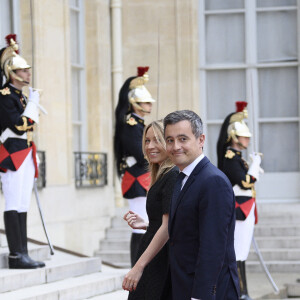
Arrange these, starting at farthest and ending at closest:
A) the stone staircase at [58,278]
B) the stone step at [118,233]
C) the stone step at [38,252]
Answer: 1. the stone step at [118,233]
2. the stone step at [38,252]
3. the stone staircase at [58,278]

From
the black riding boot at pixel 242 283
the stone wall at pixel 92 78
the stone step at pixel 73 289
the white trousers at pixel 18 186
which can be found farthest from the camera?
the stone wall at pixel 92 78

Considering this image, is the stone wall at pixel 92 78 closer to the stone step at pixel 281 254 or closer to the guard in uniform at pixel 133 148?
the guard in uniform at pixel 133 148

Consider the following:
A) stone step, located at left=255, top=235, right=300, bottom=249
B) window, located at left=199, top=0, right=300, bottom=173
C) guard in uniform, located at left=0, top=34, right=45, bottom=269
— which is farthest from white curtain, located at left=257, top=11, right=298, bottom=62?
guard in uniform, located at left=0, top=34, right=45, bottom=269

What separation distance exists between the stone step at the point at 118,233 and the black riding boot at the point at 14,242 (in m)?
4.01

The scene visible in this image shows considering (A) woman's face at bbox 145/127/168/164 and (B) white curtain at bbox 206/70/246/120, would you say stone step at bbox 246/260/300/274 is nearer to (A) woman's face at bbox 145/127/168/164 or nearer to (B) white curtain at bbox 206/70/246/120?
(B) white curtain at bbox 206/70/246/120

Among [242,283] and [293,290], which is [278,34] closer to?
[293,290]

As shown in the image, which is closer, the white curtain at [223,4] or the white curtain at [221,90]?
the white curtain at [223,4]

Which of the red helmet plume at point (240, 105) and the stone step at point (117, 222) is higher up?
the red helmet plume at point (240, 105)

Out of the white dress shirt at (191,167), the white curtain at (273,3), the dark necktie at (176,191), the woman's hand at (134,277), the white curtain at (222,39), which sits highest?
the white curtain at (273,3)

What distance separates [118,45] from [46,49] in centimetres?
187

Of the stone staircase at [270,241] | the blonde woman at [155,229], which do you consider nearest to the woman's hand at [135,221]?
the blonde woman at [155,229]

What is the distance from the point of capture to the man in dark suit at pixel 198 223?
11.5 feet

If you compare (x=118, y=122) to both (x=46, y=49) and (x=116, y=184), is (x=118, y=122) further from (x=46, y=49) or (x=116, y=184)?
(x=116, y=184)

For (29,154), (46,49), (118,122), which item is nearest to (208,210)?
(29,154)
